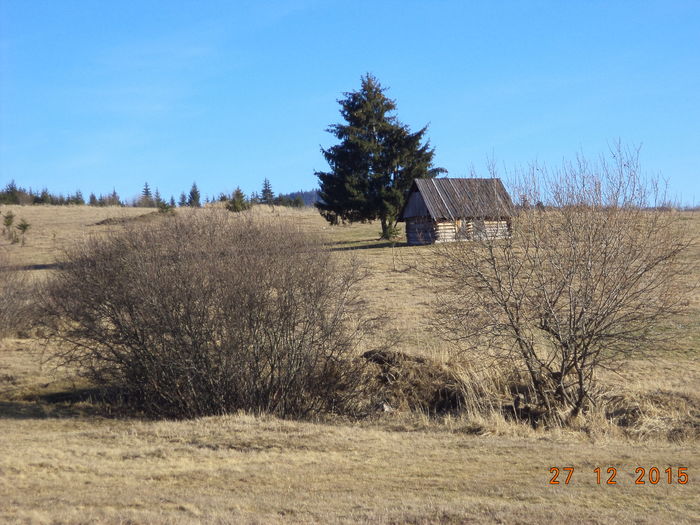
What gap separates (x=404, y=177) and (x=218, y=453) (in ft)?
117

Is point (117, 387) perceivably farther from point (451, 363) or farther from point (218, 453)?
point (451, 363)

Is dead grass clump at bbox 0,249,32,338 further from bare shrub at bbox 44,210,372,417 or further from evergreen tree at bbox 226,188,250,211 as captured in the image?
evergreen tree at bbox 226,188,250,211

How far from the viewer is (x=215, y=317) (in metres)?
13.4

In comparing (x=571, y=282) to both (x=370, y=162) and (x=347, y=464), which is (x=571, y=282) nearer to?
(x=347, y=464)

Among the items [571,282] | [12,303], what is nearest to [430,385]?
[571,282]

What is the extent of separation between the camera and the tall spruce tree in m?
43.2

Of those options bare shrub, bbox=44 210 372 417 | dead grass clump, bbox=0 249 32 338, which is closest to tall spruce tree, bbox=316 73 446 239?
dead grass clump, bbox=0 249 32 338

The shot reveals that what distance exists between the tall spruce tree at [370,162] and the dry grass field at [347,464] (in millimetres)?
28173

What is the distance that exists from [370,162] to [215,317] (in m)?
31.7

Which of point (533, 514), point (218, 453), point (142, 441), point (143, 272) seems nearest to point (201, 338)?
point (143, 272)

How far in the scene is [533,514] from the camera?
6.60 meters

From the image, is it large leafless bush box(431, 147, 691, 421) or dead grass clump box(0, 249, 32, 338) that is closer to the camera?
large leafless bush box(431, 147, 691, 421)

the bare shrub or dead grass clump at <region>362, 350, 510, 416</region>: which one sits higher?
the bare shrub

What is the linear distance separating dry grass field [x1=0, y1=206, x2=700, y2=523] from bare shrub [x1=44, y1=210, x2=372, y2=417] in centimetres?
103
